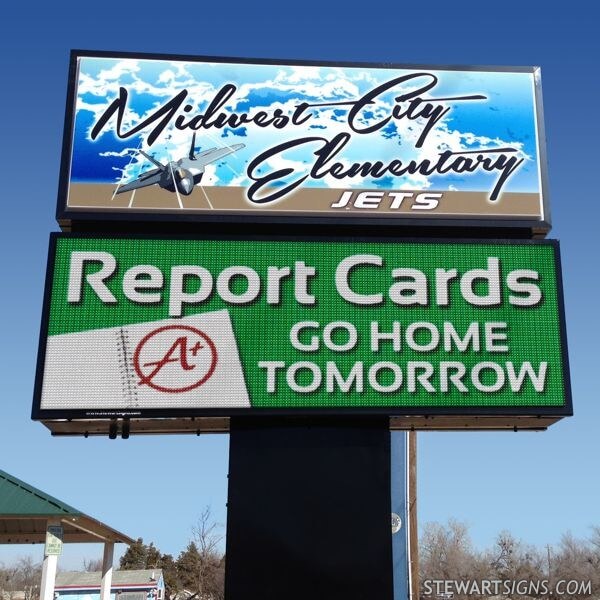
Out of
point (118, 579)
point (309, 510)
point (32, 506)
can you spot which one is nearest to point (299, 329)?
point (309, 510)

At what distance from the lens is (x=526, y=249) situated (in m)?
13.2

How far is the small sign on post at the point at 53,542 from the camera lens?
14633mm

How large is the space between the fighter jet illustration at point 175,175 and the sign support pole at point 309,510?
149 inches

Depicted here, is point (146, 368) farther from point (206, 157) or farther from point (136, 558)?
point (136, 558)

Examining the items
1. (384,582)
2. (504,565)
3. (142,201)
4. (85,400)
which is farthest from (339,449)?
(504,565)

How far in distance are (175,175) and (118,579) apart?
1415 inches

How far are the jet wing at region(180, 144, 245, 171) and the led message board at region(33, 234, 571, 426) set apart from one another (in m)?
1.41

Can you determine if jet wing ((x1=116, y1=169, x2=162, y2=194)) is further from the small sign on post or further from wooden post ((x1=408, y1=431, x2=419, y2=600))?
wooden post ((x1=408, y1=431, x2=419, y2=600))

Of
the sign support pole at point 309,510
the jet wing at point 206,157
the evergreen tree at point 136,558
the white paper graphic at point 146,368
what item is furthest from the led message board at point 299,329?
the evergreen tree at point 136,558

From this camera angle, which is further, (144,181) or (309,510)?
(144,181)

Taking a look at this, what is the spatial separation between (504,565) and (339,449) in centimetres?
5752

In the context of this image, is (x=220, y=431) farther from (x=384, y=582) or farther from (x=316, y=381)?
(x=384, y=582)

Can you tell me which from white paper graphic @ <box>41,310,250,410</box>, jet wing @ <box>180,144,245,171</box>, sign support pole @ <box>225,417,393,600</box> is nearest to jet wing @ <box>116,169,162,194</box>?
jet wing @ <box>180,144,245,171</box>

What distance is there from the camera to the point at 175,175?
13617 mm
